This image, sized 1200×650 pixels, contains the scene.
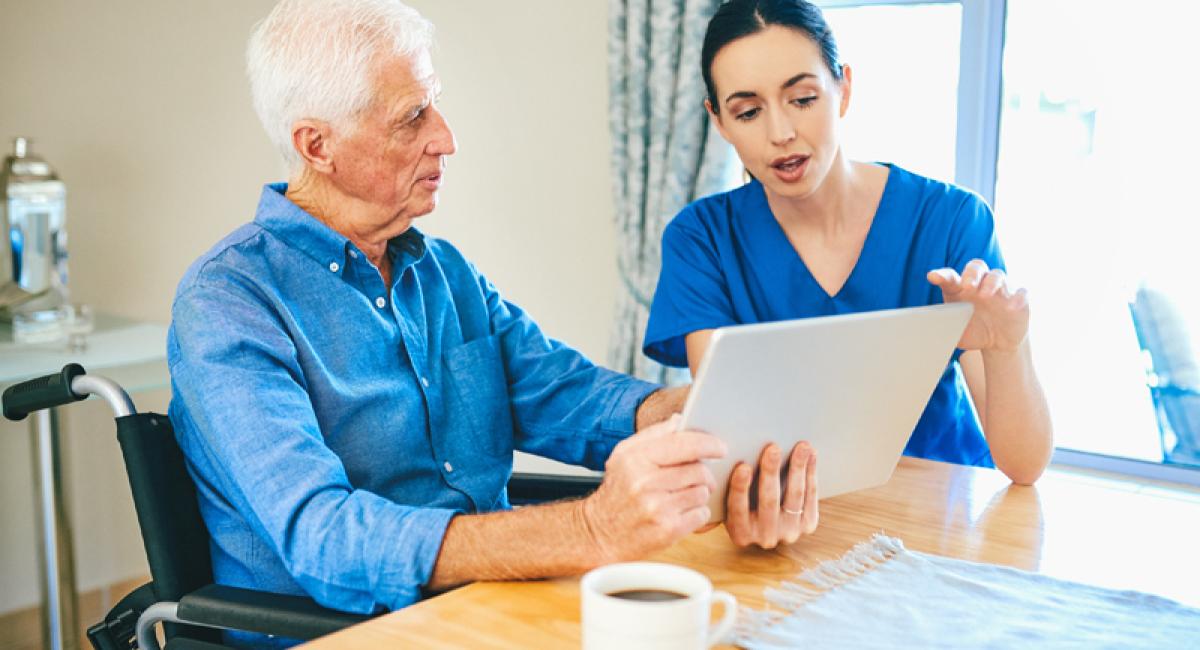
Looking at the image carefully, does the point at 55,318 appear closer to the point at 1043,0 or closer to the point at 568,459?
the point at 568,459

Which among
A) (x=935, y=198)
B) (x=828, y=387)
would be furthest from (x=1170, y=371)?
(x=828, y=387)

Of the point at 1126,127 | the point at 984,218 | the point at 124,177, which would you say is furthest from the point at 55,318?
the point at 1126,127

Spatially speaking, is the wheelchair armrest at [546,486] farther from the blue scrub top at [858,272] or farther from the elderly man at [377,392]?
the blue scrub top at [858,272]

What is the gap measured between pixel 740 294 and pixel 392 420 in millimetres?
600

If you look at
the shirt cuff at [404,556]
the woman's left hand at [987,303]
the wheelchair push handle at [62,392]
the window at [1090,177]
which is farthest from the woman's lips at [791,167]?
the window at [1090,177]

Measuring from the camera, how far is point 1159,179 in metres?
2.53

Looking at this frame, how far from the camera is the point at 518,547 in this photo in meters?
1.04

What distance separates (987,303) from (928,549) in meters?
0.34

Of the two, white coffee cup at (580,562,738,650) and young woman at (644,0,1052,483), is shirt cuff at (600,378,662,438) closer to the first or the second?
young woman at (644,0,1052,483)

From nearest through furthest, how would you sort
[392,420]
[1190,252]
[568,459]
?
[392,420]
[568,459]
[1190,252]

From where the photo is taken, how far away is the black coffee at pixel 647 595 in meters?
0.79

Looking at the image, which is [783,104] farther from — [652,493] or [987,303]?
[652,493]

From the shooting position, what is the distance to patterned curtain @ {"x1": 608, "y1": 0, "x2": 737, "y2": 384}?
8.77ft

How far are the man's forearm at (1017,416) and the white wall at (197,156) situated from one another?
162 centimetres
